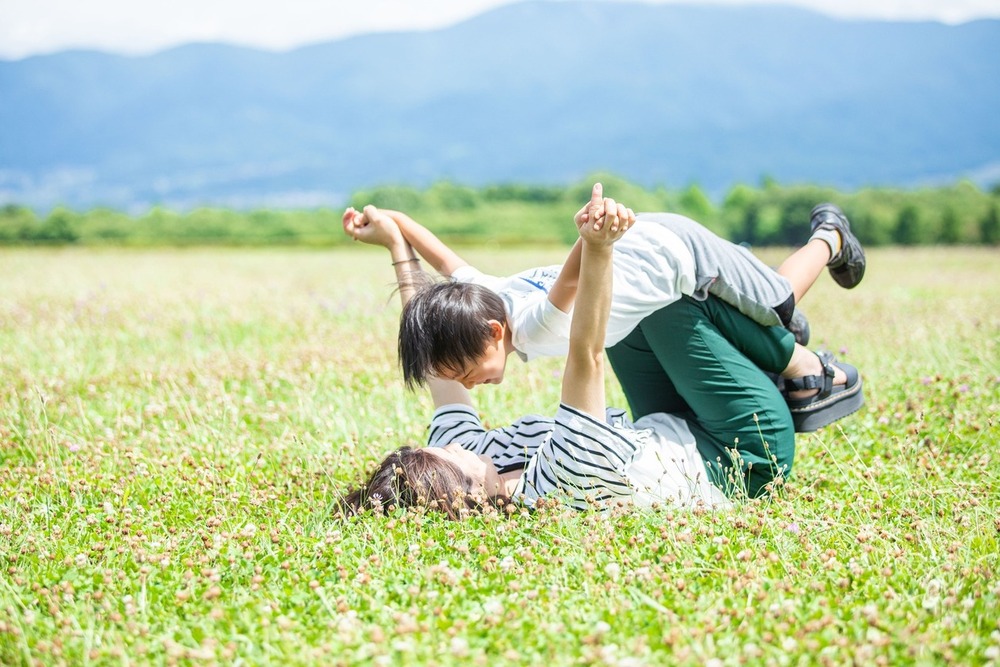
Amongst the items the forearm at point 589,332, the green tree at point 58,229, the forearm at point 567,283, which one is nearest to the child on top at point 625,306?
the forearm at point 567,283

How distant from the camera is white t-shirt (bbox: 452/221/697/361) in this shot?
421cm

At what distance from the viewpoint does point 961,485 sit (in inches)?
167

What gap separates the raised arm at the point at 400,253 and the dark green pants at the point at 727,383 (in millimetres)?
1101

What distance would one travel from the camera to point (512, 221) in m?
56.2

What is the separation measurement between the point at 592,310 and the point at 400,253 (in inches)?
77.6

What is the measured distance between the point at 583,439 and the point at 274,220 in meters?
52.0

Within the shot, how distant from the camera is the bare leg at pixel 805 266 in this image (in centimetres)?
501

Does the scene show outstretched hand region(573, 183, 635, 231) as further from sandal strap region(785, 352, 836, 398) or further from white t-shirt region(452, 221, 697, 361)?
sandal strap region(785, 352, 836, 398)

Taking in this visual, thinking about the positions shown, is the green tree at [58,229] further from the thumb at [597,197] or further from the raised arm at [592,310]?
the thumb at [597,197]

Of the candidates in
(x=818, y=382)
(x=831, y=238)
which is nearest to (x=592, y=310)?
(x=818, y=382)

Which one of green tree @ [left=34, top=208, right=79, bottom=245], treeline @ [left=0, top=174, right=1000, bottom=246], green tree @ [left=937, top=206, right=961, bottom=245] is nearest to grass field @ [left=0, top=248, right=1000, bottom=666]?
treeline @ [left=0, top=174, right=1000, bottom=246]

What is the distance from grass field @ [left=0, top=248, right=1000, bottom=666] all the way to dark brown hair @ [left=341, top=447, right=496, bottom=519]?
9 cm

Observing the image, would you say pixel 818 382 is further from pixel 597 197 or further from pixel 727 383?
pixel 597 197

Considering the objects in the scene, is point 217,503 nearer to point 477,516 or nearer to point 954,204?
point 477,516
